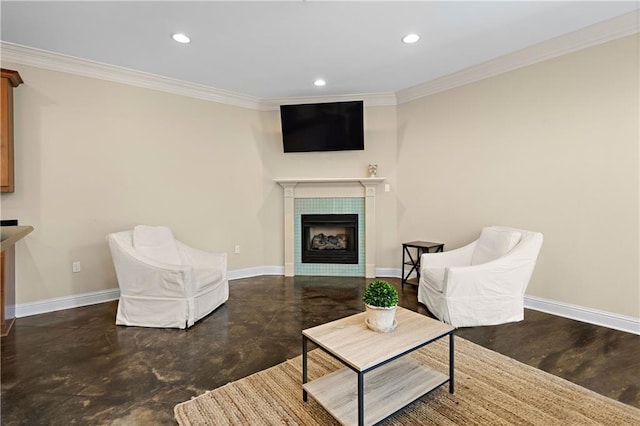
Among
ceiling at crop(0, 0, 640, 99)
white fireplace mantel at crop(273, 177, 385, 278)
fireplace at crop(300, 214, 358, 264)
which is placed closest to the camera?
ceiling at crop(0, 0, 640, 99)

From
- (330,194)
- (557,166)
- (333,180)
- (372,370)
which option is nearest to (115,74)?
(333,180)

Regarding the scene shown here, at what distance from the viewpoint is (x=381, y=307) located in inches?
68.7

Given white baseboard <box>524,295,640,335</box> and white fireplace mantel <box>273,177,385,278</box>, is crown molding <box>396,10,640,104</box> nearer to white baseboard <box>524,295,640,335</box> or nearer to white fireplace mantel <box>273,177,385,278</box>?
white fireplace mantel <box>273,177,385,278</box>

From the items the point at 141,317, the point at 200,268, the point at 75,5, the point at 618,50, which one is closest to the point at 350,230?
the point at 200,268

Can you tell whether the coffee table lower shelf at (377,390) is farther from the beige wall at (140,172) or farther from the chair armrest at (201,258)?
the beige wall at (140,172)

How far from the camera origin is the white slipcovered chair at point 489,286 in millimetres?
2812

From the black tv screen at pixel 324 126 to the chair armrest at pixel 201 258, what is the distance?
2035 mm

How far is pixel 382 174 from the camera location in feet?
15.3

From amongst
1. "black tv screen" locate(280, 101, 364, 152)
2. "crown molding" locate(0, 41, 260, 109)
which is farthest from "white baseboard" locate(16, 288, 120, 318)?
"black tv screen" locate(280, 101, 364, 152)

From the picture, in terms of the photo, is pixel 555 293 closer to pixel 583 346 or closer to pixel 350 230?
pixel 583 346

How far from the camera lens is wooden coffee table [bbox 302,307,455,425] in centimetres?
151

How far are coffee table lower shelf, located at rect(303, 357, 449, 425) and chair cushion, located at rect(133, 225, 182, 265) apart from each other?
2326 millimetres

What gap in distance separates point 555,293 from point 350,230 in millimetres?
2648

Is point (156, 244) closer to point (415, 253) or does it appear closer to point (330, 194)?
point (330, 194)
